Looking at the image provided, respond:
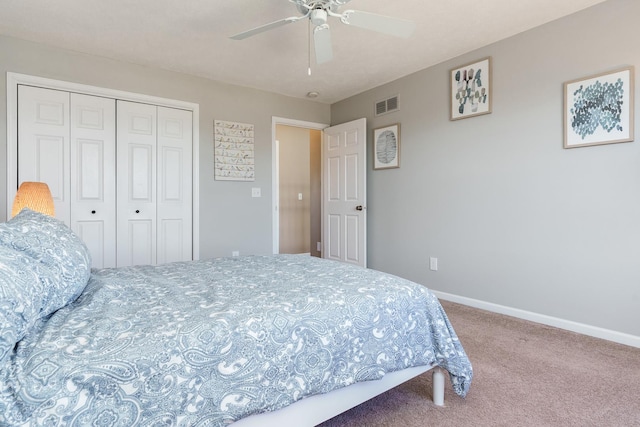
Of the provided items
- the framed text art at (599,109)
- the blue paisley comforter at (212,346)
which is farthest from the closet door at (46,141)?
the framed text art at (599,109)

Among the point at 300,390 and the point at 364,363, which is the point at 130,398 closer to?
the point at 300,390

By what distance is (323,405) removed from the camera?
1258mm

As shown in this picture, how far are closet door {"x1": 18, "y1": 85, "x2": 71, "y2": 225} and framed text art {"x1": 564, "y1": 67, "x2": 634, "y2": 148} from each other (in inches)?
166

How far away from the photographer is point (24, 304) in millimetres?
909

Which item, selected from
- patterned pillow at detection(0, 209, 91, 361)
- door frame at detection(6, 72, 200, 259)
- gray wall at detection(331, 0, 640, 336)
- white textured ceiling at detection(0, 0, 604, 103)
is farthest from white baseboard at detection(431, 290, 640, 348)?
patterned pillow at detection(0, 209, 91, 361)

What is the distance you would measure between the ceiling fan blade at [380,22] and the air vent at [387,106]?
5.83 feet

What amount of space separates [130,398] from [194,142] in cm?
329

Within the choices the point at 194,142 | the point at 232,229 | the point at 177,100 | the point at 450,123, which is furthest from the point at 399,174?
the point at 177,100

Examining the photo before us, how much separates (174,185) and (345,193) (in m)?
2.02

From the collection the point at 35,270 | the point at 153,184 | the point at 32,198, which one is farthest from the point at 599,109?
the point at 32,198

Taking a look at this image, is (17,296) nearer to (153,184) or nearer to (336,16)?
(336,16)

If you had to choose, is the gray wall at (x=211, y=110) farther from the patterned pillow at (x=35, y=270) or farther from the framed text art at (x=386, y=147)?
the patterned pillow at (x=35, y=270)

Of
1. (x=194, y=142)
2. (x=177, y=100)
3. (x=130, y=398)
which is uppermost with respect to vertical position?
(x=177, y=100)

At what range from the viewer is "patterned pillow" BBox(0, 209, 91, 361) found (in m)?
0.87
